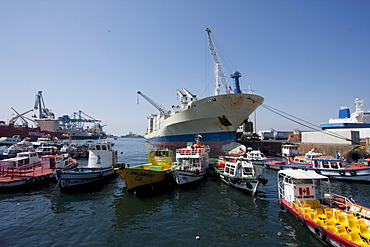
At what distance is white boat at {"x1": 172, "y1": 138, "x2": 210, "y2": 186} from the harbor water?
4.10ft

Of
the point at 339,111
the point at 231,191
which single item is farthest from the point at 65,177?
the point at 339,111

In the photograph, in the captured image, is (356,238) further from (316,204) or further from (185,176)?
(185,176)

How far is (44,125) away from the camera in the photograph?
134 m

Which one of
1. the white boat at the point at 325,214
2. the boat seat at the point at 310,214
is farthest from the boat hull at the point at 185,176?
the boat seat at the point at 310,214

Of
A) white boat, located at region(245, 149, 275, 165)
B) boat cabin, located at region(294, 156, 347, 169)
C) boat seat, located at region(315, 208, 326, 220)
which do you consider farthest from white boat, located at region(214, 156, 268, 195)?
white boat, located at region(245, 149, 275, 165)

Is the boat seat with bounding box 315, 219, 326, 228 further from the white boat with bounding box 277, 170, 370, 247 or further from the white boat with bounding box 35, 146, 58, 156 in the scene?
the white boat with bounding box 35, 146, 58, 156

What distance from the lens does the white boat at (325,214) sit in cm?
824

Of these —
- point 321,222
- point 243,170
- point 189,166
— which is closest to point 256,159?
point 243,170

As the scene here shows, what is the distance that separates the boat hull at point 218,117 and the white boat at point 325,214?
1109 inches

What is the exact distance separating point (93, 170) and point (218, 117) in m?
28.4

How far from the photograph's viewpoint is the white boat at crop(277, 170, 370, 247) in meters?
8.24

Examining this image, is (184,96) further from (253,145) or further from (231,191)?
(231,191)

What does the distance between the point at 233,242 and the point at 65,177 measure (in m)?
15.7

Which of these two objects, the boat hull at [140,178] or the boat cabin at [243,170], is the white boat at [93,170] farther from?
the boat cabin at [243,170]
